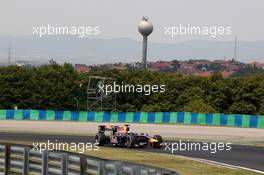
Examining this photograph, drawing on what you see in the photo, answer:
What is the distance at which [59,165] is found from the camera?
15.3 metres

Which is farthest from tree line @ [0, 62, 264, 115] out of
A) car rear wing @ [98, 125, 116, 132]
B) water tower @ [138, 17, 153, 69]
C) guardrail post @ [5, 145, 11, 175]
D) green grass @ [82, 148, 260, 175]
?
guardrail post @ [5, 145, 11, 175]

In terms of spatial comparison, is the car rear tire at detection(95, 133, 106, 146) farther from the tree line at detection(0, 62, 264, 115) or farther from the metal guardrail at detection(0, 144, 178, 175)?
the tree line at detection(0, 62, 264, 115)

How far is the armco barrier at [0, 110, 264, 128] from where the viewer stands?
50.9 m

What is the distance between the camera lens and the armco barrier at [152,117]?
5088 cm

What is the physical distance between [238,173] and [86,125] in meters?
33.1

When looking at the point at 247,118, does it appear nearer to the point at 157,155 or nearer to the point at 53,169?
the point at 157,155

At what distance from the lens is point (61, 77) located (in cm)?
8125

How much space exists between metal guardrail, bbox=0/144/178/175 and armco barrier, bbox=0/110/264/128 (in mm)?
34645

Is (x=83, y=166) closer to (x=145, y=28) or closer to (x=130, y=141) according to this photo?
(x=130, y=141)

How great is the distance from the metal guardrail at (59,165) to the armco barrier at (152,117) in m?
34.6

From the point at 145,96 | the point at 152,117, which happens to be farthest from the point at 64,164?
the point at 145,96

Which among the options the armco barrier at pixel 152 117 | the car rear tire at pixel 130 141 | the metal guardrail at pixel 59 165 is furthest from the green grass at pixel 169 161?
the armco barrier at pixel 152 117

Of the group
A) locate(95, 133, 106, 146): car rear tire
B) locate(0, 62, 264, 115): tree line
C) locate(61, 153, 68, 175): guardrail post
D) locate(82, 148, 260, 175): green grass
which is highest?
locate(0, 62, 264, 115): tree line

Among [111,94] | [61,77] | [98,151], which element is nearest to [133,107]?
[111,94]
